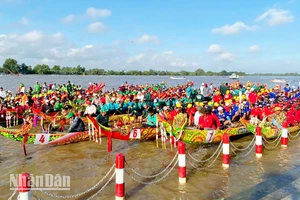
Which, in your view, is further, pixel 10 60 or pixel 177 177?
pixel 10 60

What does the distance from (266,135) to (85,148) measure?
7284 mm

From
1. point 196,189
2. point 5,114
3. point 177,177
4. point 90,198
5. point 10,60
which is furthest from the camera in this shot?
point 10,60

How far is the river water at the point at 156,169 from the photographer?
6449 mm

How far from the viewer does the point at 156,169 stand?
26.6ft

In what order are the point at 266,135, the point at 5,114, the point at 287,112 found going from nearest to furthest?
the point at 266,135, the point at 287,112, the point at 5,114

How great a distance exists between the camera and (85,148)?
10.3 m

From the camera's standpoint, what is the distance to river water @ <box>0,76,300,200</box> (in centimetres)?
645

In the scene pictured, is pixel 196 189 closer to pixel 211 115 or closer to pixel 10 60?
pixel 211 115

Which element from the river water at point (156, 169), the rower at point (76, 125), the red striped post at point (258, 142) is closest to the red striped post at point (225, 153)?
the river water at point (156, 169)

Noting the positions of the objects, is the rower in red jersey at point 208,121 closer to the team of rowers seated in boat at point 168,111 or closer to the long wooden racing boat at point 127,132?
the team of rowers seated in boat at point 168,111

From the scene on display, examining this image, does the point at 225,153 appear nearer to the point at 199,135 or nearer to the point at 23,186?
the point at 199,135

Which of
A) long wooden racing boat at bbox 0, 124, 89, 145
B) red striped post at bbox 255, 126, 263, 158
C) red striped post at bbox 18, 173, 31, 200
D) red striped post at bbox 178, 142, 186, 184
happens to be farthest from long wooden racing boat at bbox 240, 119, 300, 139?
red striped post at bbox 18, 173, 31, 200

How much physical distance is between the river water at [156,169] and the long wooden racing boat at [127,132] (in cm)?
46

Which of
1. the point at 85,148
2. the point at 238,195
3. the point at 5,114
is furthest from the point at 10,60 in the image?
the point at 238,195
